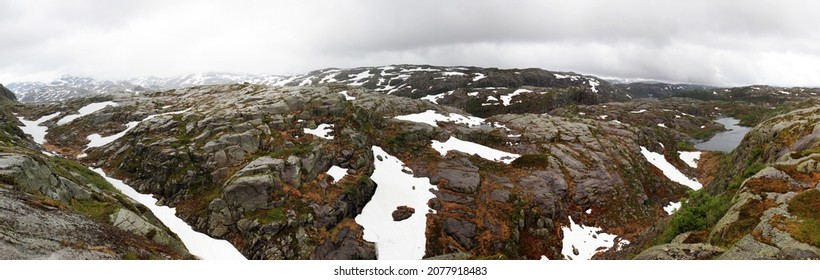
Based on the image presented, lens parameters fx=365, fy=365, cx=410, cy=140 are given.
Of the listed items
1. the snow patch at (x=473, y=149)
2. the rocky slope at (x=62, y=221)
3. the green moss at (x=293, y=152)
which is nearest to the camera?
the rocky slope at (x=62, y=221)

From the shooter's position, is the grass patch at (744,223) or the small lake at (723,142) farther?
the small lake at (723,142)

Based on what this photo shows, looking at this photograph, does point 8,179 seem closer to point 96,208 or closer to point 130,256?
point 96,208

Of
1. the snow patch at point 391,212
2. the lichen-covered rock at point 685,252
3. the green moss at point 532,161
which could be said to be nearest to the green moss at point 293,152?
the snow patch at point 391,212

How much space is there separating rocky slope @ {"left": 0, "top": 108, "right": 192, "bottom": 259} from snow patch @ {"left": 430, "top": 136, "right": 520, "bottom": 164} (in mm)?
35063

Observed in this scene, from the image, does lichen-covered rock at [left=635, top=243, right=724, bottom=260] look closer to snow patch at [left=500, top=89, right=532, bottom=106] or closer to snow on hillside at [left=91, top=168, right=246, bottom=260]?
snow on hillside at [left=91, top=168, right=246, bottom=260]

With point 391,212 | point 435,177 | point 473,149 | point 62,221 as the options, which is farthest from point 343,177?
point 62,221

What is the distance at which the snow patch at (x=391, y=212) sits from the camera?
3222 cm

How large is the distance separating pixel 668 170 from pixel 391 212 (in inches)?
1873

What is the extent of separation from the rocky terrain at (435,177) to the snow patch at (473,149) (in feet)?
0.97

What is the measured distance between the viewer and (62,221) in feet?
52.2

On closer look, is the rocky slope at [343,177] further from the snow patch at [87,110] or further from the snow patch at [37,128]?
the snow patch at [87,110]

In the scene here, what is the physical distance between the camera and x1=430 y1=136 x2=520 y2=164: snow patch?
163 ft

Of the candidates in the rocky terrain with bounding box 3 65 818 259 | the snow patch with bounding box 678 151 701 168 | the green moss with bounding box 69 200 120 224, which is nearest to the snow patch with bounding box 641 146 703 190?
the rocky terrain with bounding box 3 65 818 259
